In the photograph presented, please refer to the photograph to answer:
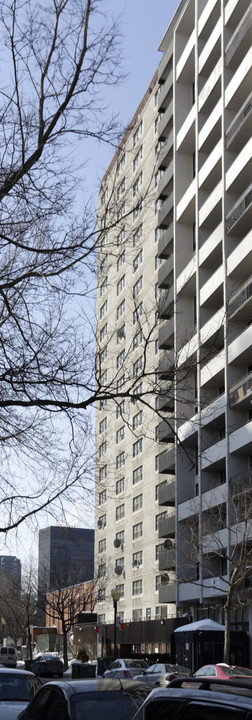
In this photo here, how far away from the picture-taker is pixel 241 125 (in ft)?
158

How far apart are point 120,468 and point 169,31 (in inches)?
1379

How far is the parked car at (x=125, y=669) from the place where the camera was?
33469mm

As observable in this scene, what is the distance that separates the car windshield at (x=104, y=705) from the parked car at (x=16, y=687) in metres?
4.23

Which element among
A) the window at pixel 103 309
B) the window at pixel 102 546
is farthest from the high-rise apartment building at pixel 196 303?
the window at pixel 103 309

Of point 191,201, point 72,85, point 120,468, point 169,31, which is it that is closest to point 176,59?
point 169,31

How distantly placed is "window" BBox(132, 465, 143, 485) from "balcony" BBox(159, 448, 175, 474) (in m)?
10.4

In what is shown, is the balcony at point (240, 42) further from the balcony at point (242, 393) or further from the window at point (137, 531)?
the window at point (137, 531)

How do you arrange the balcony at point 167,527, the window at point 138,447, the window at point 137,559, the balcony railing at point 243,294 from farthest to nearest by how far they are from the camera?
1. the window at point 138,447
2. the window at point 137,559
3. the balcony at point 167,527
4. the balcony railing at point 243,294

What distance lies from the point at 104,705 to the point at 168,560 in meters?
48.6

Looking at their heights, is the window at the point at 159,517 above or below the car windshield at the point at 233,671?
above

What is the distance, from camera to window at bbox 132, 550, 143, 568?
6881 cm

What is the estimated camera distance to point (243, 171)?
4794 centimetres

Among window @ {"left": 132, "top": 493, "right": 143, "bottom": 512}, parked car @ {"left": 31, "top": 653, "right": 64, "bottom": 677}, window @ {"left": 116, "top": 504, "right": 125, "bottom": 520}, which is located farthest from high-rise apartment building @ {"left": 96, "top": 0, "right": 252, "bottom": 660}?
parked car @ {"left": 31, "top": 653, "right": 64, "bottom": 677}

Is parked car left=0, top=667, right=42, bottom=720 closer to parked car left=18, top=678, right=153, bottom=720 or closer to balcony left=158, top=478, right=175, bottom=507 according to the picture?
parked car left=18, top=678, right=153, bottom=720
